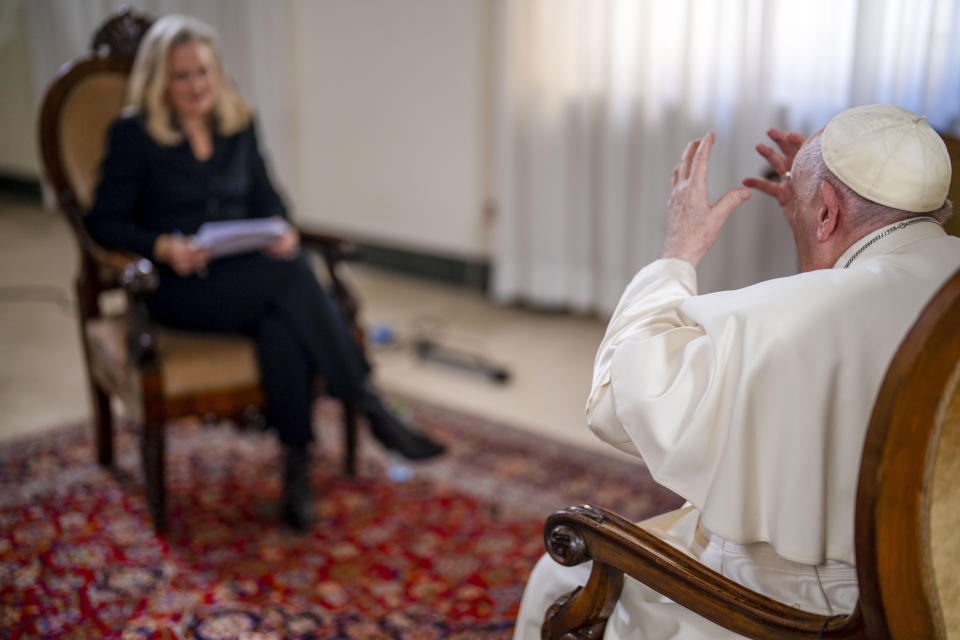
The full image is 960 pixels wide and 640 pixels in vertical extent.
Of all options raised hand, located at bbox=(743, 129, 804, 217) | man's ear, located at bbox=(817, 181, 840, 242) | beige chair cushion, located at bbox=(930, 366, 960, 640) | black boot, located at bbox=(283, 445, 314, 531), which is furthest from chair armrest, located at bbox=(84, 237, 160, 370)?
beige chair cushion, located at bbox=(930, 366, 960, 640)

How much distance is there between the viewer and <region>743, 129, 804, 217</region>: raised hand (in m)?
1.34

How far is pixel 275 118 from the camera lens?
558 cm

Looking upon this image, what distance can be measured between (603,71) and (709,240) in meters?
2.82

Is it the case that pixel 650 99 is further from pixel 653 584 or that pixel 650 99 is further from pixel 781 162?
pixel 653 584

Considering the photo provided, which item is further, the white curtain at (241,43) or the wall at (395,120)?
the white curtain at (241,43)

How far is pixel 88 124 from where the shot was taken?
2691mm

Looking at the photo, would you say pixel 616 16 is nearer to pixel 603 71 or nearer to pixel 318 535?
pixel 603 71

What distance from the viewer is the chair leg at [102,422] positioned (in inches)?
107

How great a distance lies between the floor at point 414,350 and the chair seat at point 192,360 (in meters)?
0.77

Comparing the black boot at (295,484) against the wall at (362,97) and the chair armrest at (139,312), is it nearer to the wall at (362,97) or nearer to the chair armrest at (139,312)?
the chair armrest at (139,312)

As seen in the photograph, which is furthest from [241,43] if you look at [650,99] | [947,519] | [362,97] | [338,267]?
[947,519]

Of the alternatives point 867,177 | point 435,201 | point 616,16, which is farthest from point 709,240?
point 435,201

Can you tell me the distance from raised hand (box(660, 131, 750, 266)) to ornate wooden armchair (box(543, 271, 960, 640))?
18.0 inches

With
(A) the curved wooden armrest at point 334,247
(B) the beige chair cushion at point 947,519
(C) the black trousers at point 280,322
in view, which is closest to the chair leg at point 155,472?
(C) the black trousers at point 280,322
